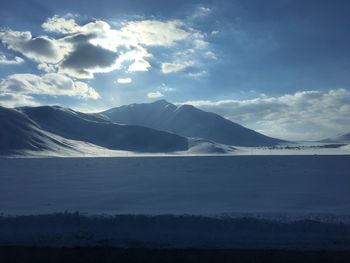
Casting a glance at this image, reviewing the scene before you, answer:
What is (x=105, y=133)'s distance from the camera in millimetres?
185750

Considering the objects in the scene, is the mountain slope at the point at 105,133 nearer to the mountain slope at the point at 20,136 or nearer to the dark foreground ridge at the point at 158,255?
the mountain slope at the point at 20,136

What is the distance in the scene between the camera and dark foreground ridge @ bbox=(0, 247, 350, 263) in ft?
30.3

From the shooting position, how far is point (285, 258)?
9352 mm

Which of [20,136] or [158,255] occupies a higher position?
[20,136]

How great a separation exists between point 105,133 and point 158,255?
588ft

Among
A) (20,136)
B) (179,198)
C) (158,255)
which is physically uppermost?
(20,136)

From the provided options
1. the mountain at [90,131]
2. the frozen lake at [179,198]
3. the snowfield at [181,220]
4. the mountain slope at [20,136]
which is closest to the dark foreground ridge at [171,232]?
the snowfield at [181,220]

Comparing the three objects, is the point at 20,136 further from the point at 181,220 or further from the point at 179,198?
the point at 181,220

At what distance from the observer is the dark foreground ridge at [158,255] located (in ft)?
30.3

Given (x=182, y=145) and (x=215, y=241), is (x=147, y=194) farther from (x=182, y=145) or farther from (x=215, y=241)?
(x=182, y=145)

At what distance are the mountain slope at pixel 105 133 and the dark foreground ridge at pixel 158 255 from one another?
158593 mm

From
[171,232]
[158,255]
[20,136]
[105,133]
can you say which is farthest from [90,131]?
[158,255]

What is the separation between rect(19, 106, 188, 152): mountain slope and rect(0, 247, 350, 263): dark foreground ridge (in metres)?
159

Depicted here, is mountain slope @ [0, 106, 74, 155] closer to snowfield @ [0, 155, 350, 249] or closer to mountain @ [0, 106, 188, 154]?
mountain @ [0, 106, 188, 154]
